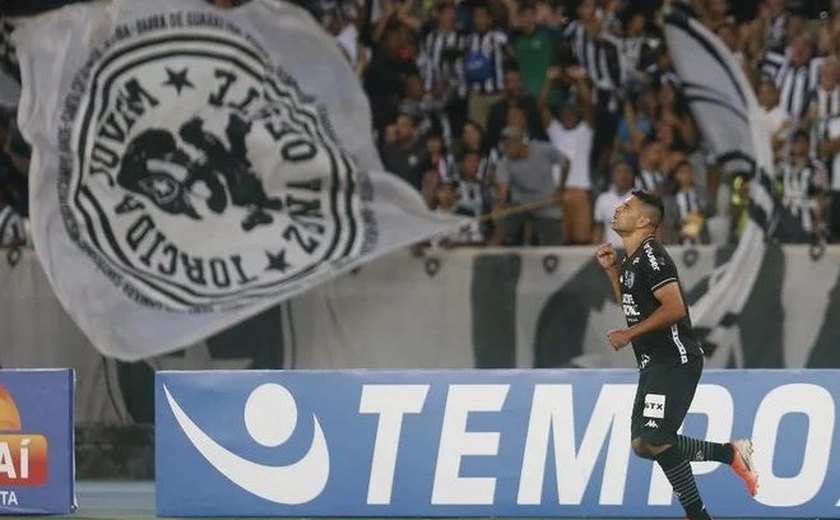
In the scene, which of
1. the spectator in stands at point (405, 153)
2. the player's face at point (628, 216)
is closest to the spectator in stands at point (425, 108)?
the spectator in stands at point (405, 153)

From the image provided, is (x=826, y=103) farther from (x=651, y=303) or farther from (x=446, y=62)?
(x=651, y=303)

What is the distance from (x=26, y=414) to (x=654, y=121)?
19.4 feet

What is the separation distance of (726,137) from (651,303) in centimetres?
475

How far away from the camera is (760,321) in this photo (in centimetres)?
1498

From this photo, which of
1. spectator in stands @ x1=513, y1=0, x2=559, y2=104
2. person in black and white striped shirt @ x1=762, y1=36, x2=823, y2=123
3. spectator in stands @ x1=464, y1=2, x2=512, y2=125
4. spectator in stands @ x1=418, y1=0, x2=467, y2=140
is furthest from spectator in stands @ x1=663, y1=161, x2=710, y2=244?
spectator in stands @ x1=418, y1=0, x2=467, y2=140

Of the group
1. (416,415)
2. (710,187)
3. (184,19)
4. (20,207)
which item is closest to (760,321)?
(710,187)

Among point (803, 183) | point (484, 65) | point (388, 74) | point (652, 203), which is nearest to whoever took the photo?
point (652, 203)

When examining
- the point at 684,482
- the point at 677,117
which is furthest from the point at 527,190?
the point at 684,482

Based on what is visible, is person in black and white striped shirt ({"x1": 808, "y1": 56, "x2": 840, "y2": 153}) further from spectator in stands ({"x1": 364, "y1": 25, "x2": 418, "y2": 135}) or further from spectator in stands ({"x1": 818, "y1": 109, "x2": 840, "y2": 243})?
spectator in stands ({"x1": 364, "y1": 25, "x2": 418, "y2": 135})

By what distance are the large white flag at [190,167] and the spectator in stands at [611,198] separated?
146 cm

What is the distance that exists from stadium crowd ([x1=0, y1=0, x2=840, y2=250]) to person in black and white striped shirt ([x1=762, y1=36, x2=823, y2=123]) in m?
0.01

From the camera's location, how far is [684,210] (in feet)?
50.4

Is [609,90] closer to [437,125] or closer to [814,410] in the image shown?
[437,125]

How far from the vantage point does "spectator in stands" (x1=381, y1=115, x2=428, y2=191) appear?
1590 centimetres
